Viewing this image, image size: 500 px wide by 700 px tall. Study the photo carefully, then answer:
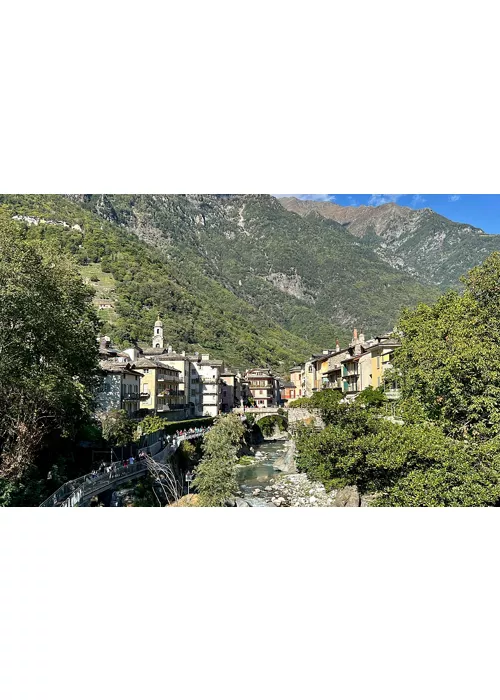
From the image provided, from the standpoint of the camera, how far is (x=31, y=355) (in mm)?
8656

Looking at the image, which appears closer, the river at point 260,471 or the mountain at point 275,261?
the river at point 260,471

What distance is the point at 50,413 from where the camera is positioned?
918cm

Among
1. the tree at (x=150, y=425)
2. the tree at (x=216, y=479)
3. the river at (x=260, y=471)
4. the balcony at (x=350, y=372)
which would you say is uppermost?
the balcony at (x=350, y=372)

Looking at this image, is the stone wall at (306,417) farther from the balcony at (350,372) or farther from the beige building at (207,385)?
the beige building at (207,385)

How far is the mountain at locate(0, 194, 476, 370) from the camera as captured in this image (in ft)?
79.7

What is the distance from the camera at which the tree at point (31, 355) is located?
322 inches

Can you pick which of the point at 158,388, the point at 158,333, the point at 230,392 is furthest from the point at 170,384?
the point at 230,392

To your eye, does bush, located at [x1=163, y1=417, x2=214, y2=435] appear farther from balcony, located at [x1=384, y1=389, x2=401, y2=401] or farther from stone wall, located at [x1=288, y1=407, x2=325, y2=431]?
balcony, located at [x1=384, y1=389, x2=401, y2=401]

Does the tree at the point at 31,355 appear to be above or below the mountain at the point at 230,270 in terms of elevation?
below

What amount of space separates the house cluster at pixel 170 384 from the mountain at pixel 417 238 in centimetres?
962

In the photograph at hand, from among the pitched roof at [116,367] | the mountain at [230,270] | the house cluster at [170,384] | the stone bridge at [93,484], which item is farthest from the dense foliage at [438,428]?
the mountain at [230,270]

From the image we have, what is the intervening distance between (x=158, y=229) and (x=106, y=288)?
21410 millimetres

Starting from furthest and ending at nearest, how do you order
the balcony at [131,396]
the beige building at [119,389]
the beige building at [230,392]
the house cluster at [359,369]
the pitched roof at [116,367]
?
the beige building at [230,392]
the balcony at [131,396]
the pitched roof at [116,367]
the beige building at [119,389]
the house cluster at [359,369]

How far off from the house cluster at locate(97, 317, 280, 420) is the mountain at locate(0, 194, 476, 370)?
981 millimetres
